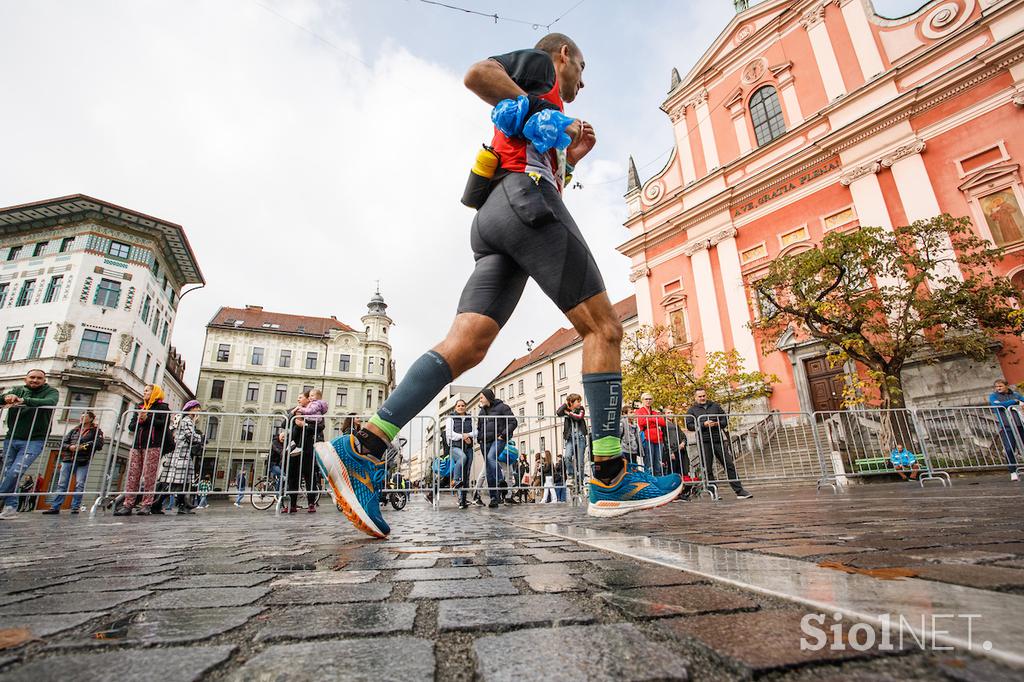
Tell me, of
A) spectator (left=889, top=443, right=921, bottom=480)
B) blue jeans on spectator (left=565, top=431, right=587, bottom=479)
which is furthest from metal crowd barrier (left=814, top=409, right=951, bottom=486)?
blue jeans on spectator (left=565, top=431, right=587, bottom=479)

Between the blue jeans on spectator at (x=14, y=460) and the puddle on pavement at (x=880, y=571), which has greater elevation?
the blue jeans on spectator at (x=14, y=460)

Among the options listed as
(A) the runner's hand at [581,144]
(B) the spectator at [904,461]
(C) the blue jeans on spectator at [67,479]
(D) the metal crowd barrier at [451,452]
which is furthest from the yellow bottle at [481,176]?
(B) the spectator at [904,461]

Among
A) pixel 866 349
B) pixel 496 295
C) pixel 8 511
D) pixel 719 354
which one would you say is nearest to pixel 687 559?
pixel 496 295

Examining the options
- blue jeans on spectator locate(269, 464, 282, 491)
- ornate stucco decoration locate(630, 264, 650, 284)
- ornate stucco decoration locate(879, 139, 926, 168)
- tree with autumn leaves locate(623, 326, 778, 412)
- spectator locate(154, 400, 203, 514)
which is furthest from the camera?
ornate stucco decoration locate(630, 264, 650, 284)

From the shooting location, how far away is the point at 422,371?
2332 mm

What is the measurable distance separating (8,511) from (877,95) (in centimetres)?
2459

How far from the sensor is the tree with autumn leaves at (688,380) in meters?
17.6

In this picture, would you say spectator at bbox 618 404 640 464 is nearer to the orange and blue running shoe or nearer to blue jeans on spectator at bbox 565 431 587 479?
blue jeans on spectator at bbox 565 431 587 479

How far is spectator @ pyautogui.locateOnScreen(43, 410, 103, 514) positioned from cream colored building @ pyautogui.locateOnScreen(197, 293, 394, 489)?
1329 inches

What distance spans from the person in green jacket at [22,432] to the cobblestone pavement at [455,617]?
20.2 feet

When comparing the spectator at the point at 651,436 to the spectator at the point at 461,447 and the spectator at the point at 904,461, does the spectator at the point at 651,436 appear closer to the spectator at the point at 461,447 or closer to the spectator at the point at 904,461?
the spectator at the point at 461,447

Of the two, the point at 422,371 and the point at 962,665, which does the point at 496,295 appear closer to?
the point at 422,371

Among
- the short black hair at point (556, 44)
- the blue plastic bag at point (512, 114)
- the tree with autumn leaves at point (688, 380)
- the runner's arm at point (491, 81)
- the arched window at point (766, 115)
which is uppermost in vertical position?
the arched window at point (766, 115)

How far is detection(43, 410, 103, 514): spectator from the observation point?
7.25 meters
